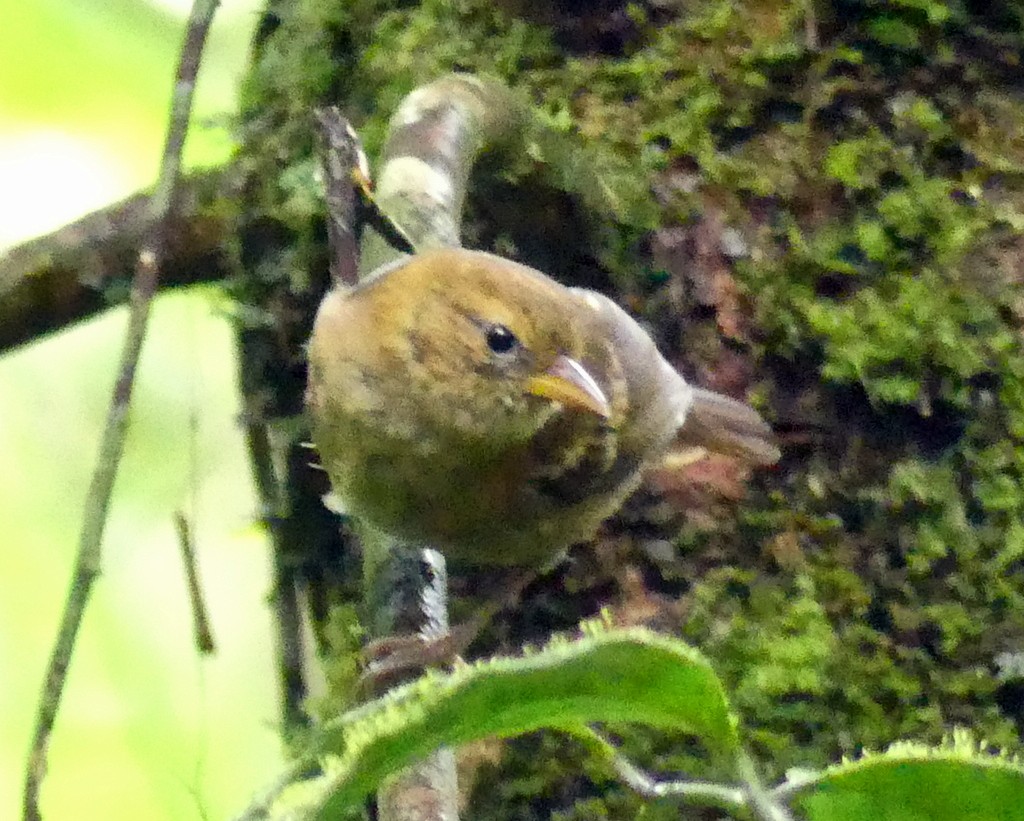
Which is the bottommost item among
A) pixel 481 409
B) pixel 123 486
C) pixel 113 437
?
pixel 123 486

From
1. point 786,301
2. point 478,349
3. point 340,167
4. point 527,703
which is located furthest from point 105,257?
point 527,703

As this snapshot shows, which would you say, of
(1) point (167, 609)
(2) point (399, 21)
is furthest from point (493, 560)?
(1) point (167, 609)

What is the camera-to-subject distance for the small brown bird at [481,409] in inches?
59.7

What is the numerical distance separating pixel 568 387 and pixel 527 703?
951 millimetres

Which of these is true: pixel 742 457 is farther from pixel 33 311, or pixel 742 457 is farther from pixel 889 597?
pixel 33 311

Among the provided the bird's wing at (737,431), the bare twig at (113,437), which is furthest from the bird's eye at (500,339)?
the bare twig at (113,437)

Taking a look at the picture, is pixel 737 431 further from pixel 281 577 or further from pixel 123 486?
pixel 123 486

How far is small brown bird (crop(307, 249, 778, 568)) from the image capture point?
4.98 feet

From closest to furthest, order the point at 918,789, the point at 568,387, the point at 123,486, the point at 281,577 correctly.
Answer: the point at 918,789
the point at 568,387
the point at 281,577
the point at 123,486

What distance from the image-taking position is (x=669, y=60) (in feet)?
5.89

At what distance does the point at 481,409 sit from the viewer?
1527mm

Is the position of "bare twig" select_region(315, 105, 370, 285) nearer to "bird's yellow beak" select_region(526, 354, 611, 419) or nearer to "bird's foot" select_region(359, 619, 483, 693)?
"bird's yellow beak" select_region(526, 354, 611, 419)

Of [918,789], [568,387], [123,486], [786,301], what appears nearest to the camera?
[918,789]

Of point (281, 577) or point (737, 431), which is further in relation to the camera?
point (281, 577)
